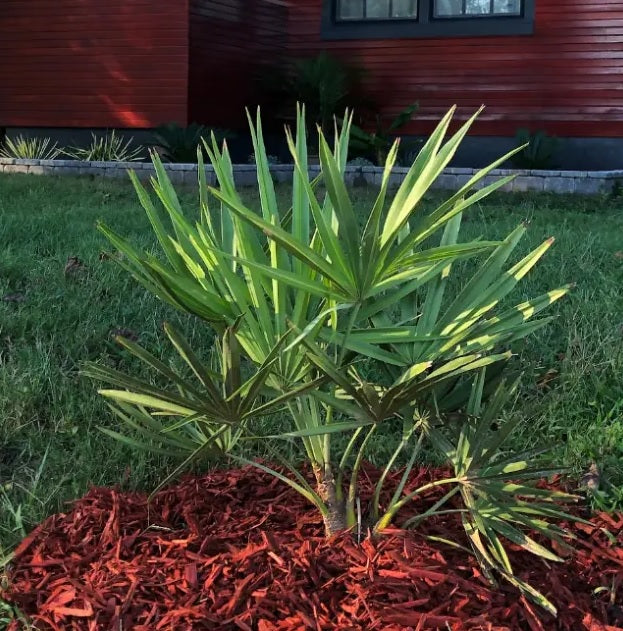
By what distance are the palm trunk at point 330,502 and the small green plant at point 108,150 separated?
9980 mm

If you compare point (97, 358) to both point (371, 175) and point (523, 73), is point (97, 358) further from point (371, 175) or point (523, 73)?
point (523, 73)

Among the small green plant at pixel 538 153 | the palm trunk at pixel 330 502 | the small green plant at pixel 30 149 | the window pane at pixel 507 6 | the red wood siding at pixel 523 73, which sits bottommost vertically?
the small green plant at pixel 30 149

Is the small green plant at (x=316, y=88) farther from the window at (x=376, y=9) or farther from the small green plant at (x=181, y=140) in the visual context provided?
the small green plant at (x=181, y=140)

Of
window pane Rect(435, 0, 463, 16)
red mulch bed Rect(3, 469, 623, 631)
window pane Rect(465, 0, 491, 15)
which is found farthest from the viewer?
window pane Rect(435, 0, 463, 16)

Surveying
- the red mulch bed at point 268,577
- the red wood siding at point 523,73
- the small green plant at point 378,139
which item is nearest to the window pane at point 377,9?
the red wood siding at point 523,73

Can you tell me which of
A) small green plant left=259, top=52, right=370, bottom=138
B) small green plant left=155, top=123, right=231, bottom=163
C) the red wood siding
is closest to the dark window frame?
the red wood siding

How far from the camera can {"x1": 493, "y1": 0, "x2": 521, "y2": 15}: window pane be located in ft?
42.0

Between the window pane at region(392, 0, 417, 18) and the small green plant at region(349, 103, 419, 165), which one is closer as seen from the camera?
the small green plant at region(349, 103, 419, 165)

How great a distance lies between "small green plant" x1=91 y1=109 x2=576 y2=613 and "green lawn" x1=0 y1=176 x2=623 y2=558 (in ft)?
1.02

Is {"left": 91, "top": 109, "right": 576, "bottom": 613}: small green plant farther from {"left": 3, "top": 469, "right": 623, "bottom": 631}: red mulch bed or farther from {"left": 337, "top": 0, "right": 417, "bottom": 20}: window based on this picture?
{"left": 337, "top": 0, "right": 417, "bottom": 20}: window

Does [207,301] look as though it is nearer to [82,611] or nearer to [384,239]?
[384,239]

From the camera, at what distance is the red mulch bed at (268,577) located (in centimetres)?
208

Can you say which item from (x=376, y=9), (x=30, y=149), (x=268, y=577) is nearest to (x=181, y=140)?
(x=30, y=149)

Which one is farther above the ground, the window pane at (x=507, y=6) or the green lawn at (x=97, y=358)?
the window pane at (x=507, y=6)
